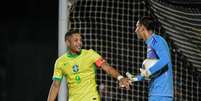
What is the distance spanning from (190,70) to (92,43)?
1.54m

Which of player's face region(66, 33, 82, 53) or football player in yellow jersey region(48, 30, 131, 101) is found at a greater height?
player's face region(66, 33, 82, 53)

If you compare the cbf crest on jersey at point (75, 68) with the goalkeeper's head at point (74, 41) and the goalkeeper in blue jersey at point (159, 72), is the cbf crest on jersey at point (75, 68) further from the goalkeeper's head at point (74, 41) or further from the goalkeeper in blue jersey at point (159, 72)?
the goalkeeper in blue jersey at point (159, 72)

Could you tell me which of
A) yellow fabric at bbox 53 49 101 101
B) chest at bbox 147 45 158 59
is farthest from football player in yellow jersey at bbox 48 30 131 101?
chest at bbox 147 45 158 59

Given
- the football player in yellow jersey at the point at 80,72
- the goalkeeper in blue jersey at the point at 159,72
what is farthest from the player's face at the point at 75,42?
the goalkeeper in blue jersey at the point at 159,72

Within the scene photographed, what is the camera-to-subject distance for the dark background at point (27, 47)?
1364cm

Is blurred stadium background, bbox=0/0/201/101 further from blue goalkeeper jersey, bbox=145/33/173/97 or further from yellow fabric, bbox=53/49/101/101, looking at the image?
blue goalkeeper jersey, bbox=145/33/173/97

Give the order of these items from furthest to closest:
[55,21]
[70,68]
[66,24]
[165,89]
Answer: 1. [55,21]
2. [66,24]
3. [70,68]
4. [165,89]

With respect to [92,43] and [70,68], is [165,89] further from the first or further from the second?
[92,43]

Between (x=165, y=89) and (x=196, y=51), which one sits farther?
(x=196, y=51)

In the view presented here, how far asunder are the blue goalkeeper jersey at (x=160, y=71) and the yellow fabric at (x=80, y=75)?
0.88 m

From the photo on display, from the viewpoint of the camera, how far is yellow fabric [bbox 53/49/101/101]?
9.93m

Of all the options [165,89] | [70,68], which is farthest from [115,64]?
[165,89]

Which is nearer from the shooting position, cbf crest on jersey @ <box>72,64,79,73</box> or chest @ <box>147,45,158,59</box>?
chest @ <box>147,45,158,59</box>

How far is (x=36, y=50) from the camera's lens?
13664 mm
